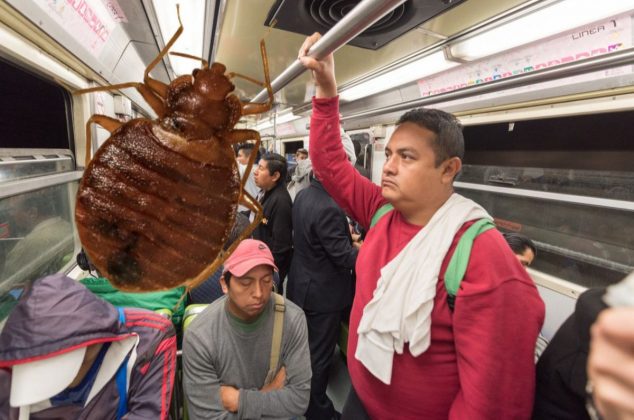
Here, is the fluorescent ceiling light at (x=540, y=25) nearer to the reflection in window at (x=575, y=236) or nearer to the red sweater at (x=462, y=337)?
the reflection in window at (x=575, y=236)

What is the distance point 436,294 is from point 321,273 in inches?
66.4

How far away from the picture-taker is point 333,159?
151cm

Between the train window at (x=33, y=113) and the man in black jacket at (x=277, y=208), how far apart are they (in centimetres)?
182

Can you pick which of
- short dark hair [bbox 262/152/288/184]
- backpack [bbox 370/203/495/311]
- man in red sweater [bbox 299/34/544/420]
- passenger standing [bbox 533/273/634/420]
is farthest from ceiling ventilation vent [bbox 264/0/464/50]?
short dark hair [bbox 262/152/288/184]

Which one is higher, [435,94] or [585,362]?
[435,94]

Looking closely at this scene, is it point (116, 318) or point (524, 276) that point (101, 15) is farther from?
point (524, 276)

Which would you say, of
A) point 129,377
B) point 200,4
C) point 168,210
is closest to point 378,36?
point 200,4

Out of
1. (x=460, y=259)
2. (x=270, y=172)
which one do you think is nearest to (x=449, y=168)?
(x=460, y=259)

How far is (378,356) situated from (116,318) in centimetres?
125

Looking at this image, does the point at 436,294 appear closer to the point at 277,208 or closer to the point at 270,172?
the point at 277,208

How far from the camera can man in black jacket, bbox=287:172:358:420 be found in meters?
2.58

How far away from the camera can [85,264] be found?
5.60 feet

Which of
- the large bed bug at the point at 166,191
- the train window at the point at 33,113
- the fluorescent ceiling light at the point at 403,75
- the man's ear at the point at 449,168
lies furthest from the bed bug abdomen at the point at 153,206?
the fluorescent ceiling light at the point at 403,75

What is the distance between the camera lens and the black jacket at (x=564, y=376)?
2.56 ft
